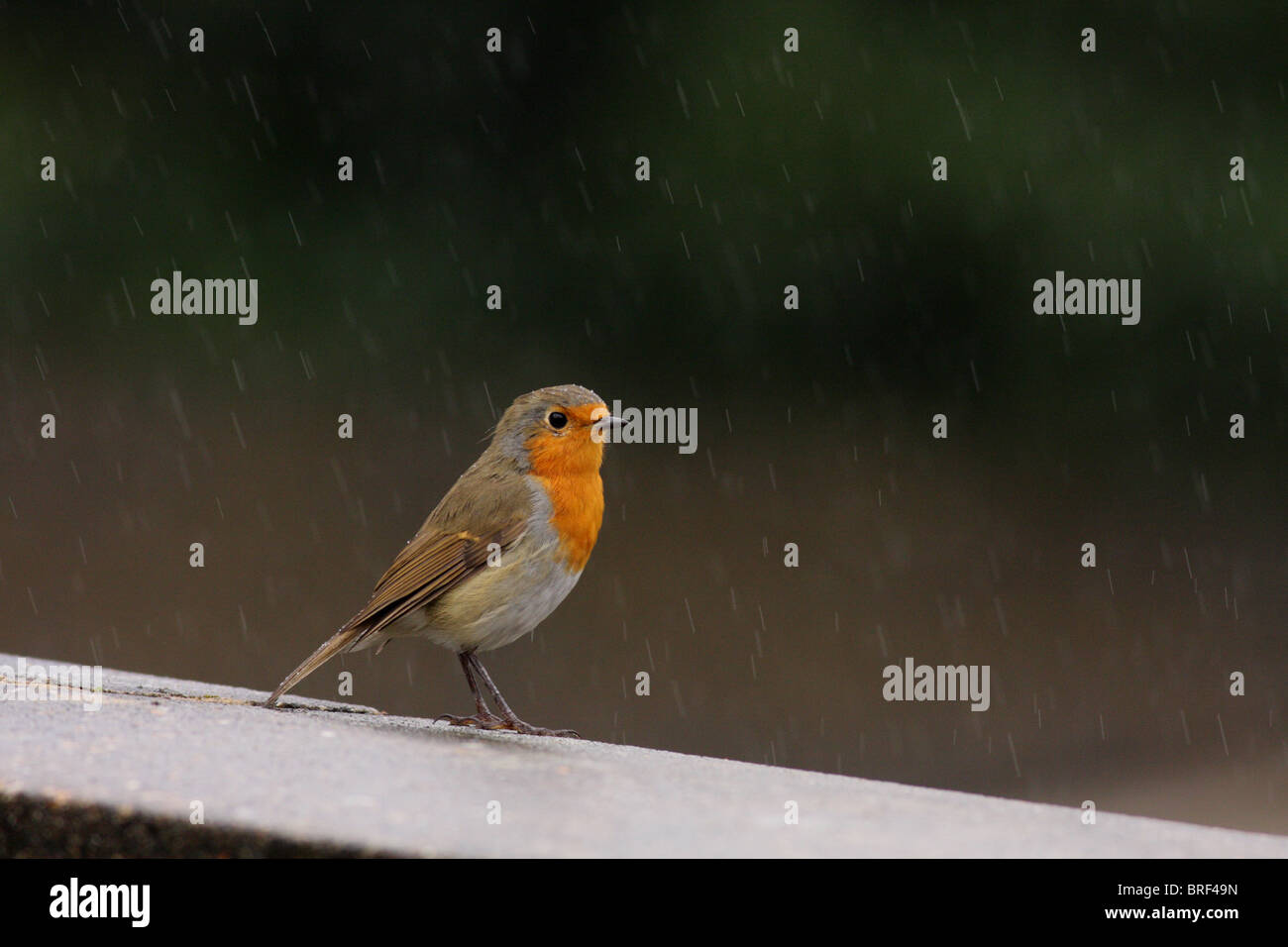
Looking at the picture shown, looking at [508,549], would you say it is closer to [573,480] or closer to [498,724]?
[573,480]

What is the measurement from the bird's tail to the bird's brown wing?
1 cm

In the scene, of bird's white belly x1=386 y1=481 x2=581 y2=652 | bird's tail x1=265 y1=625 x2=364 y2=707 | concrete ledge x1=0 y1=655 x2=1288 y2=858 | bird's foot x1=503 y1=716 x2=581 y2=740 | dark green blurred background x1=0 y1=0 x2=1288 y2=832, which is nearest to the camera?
concrete ledge x1=0 y1=655 x2=1288 y2=858

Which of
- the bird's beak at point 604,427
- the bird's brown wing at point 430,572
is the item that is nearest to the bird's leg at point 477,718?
the bird's brown wing at point 430,572

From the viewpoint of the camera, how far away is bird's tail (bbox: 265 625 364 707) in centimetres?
484

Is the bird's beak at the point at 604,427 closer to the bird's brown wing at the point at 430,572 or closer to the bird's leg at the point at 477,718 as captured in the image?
the bird's brown wing at the point at 430,572

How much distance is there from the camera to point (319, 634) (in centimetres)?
1229

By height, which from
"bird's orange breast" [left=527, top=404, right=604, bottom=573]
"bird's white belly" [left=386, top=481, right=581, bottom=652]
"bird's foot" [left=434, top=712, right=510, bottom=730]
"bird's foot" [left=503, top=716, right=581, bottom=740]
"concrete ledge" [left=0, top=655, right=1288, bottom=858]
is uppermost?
"bird's orange breast" [left=527, top=404, right=604, bottom=573]

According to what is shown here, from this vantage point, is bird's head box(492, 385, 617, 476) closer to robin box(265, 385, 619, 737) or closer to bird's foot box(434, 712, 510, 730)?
robin box(265, 385, 619, 737)

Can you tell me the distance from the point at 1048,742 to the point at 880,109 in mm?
5015

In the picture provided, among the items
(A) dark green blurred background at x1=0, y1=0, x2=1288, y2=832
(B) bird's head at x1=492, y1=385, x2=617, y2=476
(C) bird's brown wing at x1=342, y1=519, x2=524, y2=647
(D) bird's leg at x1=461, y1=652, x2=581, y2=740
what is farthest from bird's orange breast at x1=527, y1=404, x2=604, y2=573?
(A) dark green blurred background at x1=0, y1=0, x2=1288, y2=832

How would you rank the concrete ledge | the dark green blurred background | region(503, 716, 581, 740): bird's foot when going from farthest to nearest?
1. the dark green blurred background
2. region(503, 716, 581, 740): bird's foot
3. the concrete ledge

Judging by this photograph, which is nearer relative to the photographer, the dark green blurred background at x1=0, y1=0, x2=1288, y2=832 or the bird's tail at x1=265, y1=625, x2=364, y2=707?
the bird's tail at x1=265, y1=625, x2=364, y2=707

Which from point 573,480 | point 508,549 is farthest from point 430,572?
point 573,480
